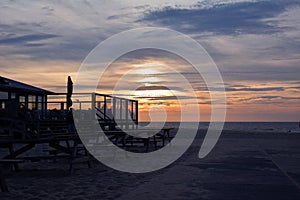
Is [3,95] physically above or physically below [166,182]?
above

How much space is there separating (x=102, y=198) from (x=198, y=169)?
5500 millimetres

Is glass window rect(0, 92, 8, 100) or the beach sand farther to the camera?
glass window rect(0, 92, 8, 100)

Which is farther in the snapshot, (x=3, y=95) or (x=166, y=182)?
(x=3, y=95)

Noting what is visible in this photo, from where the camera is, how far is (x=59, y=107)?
25438 millimetres

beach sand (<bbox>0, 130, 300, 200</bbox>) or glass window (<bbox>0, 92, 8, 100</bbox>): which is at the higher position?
glass window (<bbox>0, 92, 8, 100</bbox>)

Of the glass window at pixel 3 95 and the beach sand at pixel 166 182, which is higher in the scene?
the glass window at pixel 3 95

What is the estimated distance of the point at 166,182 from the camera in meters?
11.3

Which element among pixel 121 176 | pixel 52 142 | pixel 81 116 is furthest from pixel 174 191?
pixel 81 116

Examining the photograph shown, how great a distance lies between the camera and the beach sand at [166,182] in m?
9.52

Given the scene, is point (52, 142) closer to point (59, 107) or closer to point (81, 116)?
point (81, 116)

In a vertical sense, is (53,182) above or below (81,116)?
below

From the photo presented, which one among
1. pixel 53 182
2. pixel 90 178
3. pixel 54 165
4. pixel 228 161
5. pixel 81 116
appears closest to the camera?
pixel 53 182

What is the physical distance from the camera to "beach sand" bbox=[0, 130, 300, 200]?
9.52 m

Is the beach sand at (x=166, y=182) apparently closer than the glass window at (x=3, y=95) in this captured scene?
Yes
